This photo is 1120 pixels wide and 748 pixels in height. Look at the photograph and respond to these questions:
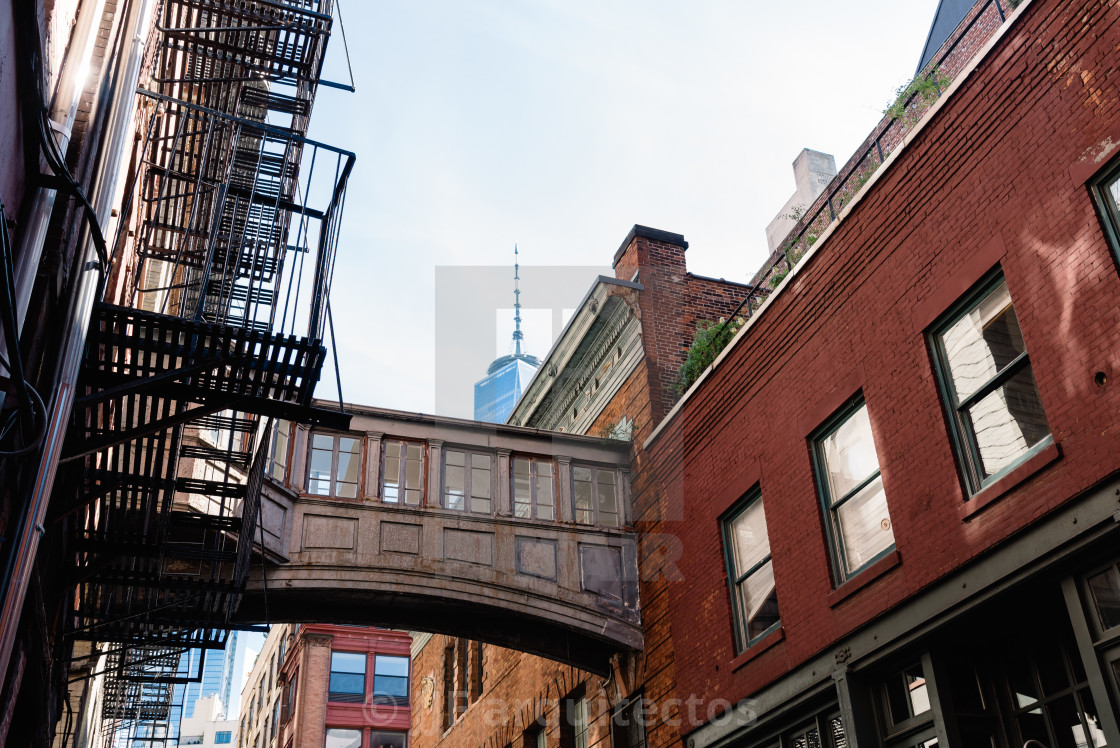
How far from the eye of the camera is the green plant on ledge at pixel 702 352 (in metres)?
16.2

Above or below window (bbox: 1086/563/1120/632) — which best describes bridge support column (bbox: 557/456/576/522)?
above

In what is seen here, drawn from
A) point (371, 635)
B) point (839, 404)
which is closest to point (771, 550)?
point (839, 404)

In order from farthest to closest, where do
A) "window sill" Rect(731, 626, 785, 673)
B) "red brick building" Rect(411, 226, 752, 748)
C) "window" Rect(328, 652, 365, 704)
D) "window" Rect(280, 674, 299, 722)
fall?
"window" Rect(280, 674, 299, 722), "window" Rect(328, 652, 365, 704), "red brick building" Rect(411, 226, 752, 748), "window sill" Rect(731, 626, 785, 673)

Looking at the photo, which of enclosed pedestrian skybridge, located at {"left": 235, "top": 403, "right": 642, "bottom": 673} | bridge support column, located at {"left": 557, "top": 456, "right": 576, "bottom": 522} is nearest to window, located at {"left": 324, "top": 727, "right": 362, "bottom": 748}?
enclosed pedestrian skybridge, located at {"left": 235, "top": 403, "right": 642, "bottom": 673}

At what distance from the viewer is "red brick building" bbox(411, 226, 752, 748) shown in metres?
15.8

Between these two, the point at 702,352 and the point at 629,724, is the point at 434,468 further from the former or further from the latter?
the point at 629,724

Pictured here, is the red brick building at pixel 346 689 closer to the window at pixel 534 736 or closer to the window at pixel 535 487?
the window at pixel 534 736

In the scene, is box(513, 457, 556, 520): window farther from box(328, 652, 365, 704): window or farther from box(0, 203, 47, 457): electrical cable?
box(328, 652, 365, 704): window

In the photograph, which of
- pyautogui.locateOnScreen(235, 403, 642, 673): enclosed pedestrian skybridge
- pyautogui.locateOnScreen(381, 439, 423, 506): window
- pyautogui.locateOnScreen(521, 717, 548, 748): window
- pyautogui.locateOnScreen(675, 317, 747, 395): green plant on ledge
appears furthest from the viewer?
pyautogui.locateOnScreen(521, 717, 548, 748): window

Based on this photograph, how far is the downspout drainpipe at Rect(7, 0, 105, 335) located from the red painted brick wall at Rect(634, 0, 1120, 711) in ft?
24.4

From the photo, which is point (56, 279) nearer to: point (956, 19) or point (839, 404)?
point (839, 404)

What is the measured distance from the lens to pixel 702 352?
1648cm

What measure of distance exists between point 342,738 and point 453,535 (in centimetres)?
3264

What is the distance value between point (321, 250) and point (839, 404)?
603 centimetres
